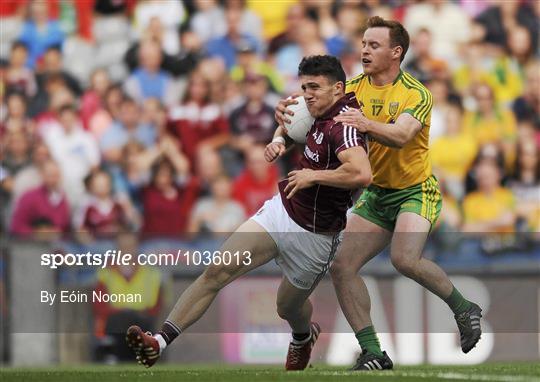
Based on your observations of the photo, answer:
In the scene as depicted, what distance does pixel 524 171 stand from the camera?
46.6 ft

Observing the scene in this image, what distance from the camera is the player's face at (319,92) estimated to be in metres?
8.24

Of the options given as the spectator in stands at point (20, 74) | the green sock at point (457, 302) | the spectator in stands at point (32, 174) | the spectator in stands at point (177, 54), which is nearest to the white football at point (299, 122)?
the green sock at point (457, 302)

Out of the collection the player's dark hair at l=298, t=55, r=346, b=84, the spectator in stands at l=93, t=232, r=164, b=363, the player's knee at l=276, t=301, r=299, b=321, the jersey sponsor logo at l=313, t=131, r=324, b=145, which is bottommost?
the spectator in stands at l=93, t=232, r=164, b=363

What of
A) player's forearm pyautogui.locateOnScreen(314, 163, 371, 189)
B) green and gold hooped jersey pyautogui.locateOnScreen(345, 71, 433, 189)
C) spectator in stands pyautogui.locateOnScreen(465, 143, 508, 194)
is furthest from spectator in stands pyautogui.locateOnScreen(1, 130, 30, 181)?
player's forearm pyautogui.locateOnScreen(314, 163, 371, 189)

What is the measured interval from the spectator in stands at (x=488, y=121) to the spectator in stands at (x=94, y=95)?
13.7ft

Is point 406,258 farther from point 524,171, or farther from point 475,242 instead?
point 524,171

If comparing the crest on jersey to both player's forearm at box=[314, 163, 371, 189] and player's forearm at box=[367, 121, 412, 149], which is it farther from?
player's forearm at box=[314, 163, 371, 189]

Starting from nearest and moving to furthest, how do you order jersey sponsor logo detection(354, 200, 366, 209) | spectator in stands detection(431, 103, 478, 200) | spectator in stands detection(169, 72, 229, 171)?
jersey sponsor logo detection(354, 200, 366, 209)
spectator in stands detection(431, 103, 478, 200)
spectator in stands detection(169, 72, 229, 171)

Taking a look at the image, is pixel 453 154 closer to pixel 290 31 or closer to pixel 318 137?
pixel 290 31

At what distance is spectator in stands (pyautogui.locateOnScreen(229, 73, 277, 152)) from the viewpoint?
14352 millimetres

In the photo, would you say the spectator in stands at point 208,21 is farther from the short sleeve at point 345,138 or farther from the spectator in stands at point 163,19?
the short sleeve at point 345,138

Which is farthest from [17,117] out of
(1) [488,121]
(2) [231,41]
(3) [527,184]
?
(3) [527,184]

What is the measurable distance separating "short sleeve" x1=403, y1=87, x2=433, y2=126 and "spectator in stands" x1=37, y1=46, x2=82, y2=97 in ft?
23.1

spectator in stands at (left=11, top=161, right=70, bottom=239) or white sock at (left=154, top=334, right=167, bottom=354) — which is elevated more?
spectator in stands at (left=11, top=161, right=70, bottom=239)
